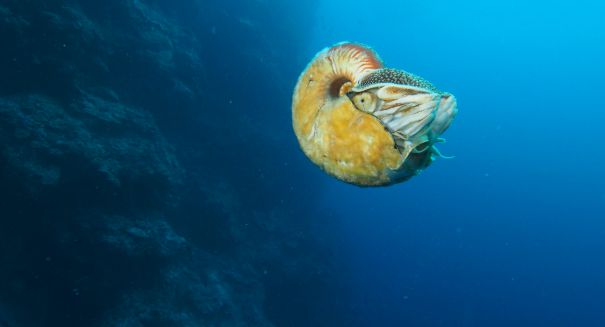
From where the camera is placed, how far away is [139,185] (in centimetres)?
866

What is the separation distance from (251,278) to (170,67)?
7854 millimetres

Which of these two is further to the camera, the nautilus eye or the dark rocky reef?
the dark rocky reef

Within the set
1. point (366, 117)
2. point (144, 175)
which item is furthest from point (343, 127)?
point (144, 175)

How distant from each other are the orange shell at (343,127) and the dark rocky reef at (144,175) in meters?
7.25

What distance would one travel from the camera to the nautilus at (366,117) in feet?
3.92

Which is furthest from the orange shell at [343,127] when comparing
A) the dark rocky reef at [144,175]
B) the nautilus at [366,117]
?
the dark rocky reef at [144,175]

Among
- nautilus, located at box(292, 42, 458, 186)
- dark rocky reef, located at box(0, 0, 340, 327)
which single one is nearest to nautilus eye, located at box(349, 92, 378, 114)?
nautilus, located at box(292, 42, 458, 186)

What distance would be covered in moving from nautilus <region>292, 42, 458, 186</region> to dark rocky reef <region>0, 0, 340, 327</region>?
7302mm

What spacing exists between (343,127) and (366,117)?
11cm

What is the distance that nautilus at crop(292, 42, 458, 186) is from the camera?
1196 mm

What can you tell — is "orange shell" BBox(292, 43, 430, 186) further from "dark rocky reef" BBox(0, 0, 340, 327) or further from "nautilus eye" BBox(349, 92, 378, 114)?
"dark rocky reef" BBox(0, 0, 340, 327)

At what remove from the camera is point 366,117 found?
1278 millimetres

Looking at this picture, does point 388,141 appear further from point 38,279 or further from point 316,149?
point 38,279

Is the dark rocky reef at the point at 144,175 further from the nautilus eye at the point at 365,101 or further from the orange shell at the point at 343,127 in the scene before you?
the nautilus eye at the point at 365,101
